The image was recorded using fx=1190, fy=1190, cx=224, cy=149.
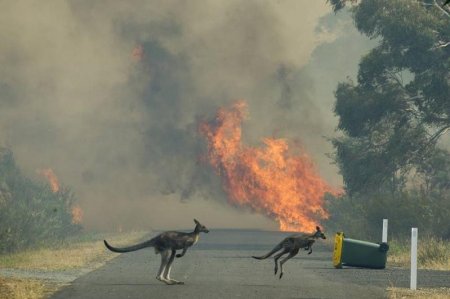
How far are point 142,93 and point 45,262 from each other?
43270mm

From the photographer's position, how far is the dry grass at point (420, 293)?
22359 mm

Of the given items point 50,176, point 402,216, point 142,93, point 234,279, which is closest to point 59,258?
point 234,279

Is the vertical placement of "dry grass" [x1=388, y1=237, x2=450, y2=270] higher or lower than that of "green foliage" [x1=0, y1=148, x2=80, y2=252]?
lower

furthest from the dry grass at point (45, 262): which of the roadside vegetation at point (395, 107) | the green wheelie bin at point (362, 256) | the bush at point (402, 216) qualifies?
the roadside vegetation at point (395, 107)

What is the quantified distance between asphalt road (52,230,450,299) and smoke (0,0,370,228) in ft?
107

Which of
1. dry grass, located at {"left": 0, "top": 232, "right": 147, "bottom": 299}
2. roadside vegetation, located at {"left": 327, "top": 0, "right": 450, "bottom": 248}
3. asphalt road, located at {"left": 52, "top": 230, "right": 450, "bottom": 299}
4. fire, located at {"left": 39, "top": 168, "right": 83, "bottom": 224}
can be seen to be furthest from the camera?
fire, located at {"left": 39, "top": 168, "right": 83, "bottom": 224}

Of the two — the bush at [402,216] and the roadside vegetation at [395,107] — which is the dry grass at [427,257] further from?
the roadside vegetation at [395,107]

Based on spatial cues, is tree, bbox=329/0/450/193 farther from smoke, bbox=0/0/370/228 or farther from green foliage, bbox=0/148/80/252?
smoke, bbox=0/0/370/228

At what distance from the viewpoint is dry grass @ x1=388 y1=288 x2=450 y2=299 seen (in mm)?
22359

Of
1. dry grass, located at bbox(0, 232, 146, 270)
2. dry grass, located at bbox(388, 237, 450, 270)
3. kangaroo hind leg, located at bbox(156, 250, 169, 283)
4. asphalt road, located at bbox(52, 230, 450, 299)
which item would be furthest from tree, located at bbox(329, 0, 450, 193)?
kangaroo hind leg, located at bbox(156, 250, 169, 283)

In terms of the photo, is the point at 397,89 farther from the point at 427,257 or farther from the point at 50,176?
the point at 50,176

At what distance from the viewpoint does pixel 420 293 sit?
2330cm

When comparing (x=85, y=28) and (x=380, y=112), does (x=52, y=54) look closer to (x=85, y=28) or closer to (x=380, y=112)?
(x=85, y=28)

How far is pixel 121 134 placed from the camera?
7575 centimetres
